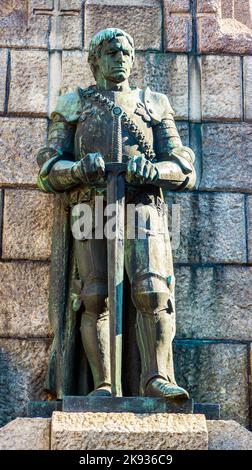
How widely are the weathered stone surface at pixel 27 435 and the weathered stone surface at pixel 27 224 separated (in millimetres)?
1823

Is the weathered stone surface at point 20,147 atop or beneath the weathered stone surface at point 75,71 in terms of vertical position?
beneath

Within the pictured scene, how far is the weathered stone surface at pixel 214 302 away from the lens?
831 centimetres

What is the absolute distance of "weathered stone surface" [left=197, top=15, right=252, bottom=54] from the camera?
9.02 meters

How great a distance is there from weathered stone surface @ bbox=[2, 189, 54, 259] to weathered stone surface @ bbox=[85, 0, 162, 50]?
1414mm

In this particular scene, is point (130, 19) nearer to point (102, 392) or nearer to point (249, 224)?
point (249, 224)

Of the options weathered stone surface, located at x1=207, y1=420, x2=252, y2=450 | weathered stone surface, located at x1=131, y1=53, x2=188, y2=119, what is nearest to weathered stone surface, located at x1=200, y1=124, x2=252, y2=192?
weathered stone surface, located at x1=131, y1=53, x2=188, y2=119

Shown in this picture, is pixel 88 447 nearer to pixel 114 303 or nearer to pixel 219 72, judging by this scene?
pixel 114 303

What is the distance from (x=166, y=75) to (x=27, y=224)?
1652 mm

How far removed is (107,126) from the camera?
25.4 feet

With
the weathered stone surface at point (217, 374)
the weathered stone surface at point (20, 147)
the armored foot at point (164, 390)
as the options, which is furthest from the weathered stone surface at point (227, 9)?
the armored foot at point (164, 390)

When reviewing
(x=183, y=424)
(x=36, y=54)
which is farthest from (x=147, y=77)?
(x=183, y=424)

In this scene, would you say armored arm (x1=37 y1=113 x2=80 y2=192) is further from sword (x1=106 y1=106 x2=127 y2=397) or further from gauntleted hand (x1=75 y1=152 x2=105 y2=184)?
sword (x1=106 y1=106 x2=127 y2=397)

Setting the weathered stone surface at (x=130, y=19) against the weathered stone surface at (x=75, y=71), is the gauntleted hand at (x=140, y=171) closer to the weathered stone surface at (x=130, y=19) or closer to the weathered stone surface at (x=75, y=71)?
the weathered stone surface at (x=75, y=71)

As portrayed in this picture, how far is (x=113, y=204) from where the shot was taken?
7473mm
